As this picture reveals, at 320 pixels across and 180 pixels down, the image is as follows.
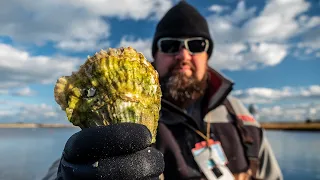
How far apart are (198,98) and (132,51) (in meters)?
4.08

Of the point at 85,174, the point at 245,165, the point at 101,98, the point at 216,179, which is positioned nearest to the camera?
the point at 85,174

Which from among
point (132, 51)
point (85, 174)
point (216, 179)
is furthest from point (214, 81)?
point (85, 174)

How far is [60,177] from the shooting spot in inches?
106

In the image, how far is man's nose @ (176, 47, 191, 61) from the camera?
6.20 meters

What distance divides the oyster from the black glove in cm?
23

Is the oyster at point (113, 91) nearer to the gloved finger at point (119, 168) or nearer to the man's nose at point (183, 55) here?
the gloved finger at point (119, 168)

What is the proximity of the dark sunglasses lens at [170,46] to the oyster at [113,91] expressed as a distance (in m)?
3.72

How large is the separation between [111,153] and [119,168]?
122 mm

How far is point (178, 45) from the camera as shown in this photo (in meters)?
6.41

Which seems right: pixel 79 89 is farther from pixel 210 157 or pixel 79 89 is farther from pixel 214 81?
pixel 214 81

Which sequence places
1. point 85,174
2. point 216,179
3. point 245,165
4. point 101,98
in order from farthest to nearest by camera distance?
point 245,165, point 216,179, point 101,98, point 85,174

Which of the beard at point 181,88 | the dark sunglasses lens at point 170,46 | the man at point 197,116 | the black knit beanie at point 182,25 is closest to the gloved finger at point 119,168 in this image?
the man at point 197,116

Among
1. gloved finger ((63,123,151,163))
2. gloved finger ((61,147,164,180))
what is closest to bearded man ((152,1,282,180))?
gloved finger ((61,147,164,180))

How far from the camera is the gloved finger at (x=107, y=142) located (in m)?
2.23
